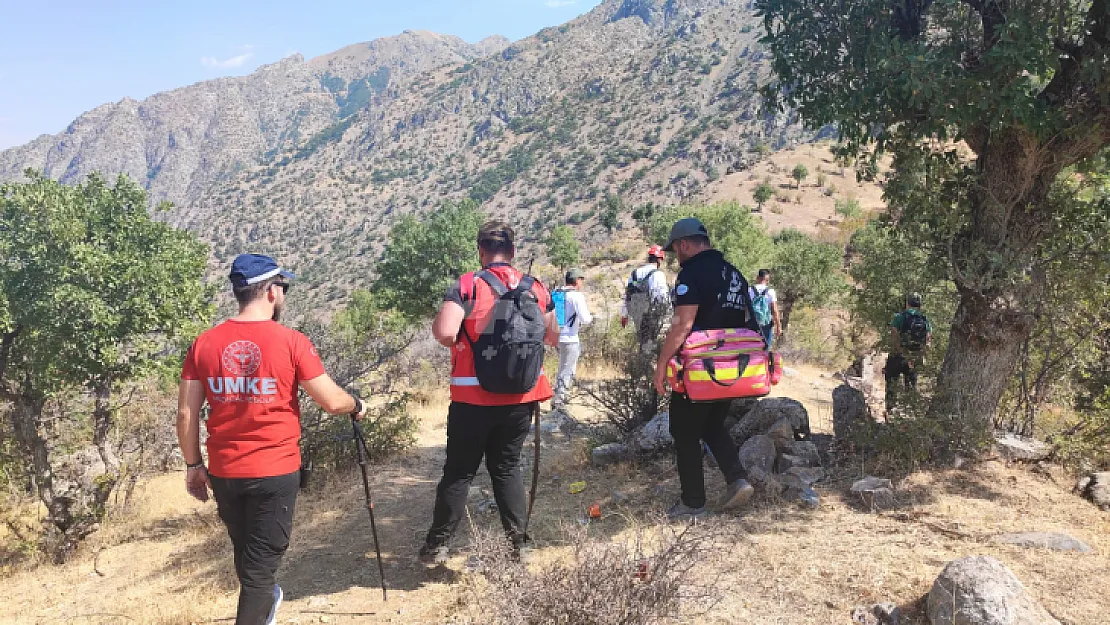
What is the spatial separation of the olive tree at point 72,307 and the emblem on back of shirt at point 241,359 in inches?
211

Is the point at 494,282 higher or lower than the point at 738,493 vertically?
higher

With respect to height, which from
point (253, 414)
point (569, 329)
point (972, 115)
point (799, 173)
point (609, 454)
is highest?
point (799, 173)

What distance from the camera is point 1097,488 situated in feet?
12.9

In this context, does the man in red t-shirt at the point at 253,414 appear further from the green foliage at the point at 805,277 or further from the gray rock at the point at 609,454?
the green foliage at the point at 805,277

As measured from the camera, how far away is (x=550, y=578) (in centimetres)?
242

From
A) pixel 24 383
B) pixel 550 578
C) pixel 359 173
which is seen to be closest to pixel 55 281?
pixel 24 383

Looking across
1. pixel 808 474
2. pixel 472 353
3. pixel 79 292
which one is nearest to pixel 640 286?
pixel 808 474

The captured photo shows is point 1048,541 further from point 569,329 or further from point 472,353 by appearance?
point 569,329

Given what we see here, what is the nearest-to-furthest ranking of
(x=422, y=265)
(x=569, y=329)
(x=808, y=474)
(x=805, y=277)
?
(x=808, y=474)
(x=569, y=329)
(x=805, y=277)
(x=422, y=265)

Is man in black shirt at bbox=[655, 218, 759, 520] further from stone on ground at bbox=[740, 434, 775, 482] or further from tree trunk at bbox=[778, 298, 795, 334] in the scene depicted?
tree trunk at bbox=[778, 298, 795, 334]

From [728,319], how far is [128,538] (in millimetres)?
5928

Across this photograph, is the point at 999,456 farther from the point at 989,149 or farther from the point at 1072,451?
the point at 989,149

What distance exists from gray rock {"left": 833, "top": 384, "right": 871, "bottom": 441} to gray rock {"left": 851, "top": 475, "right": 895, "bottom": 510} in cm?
72

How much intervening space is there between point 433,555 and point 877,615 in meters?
2.22
